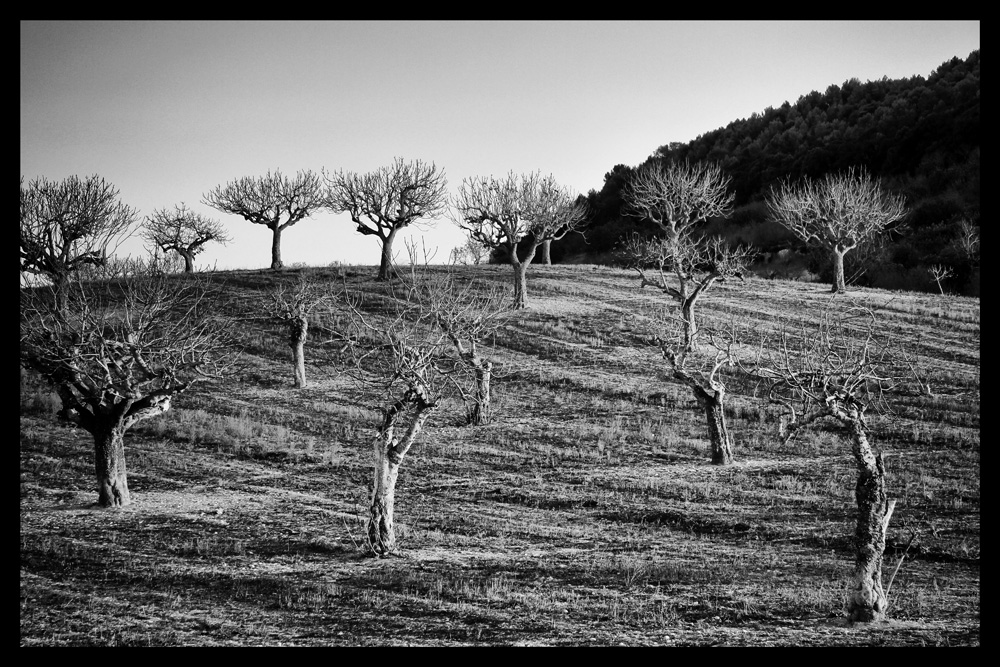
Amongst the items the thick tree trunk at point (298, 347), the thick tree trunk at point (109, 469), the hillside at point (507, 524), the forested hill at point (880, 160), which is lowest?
the hillside at point (507, 524)

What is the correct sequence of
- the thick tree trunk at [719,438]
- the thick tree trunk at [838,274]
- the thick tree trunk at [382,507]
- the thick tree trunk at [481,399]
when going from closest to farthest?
1. the thick tree trunk at [382,507]
2. the thick tree trunk at [719,438]
3. the thick tree trunk at [481,399]
4. the thick tree trunk at [838,274]

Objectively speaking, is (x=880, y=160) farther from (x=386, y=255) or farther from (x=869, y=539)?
(x=869, y=539)

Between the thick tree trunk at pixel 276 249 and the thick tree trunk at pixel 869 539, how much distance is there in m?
51.9

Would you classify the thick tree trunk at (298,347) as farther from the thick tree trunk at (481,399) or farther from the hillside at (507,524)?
the thick tree trunk at (481,399)

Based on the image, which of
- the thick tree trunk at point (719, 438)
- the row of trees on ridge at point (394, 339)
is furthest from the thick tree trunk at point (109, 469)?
the thick tree trunk at point (719, 438)

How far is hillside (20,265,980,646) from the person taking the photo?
9.41 metres

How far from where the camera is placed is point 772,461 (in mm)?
20609

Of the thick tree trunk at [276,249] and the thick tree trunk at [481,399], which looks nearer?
the thick tree trunk at [481,399]

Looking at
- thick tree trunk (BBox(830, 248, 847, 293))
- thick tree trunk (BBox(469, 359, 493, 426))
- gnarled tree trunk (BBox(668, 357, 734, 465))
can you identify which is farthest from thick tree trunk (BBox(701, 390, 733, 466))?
thick tree trunk (BBox(830, 248, 847, 293))

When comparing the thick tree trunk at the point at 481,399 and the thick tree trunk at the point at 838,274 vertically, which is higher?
the thick tree trunk at the point at 838,274

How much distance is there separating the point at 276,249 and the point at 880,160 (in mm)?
71244

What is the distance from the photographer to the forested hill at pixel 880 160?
62.9 metres

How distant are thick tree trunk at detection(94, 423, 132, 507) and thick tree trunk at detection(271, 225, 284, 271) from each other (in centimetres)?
4133

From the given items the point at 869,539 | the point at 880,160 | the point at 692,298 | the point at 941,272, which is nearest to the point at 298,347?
the point at 692,298
